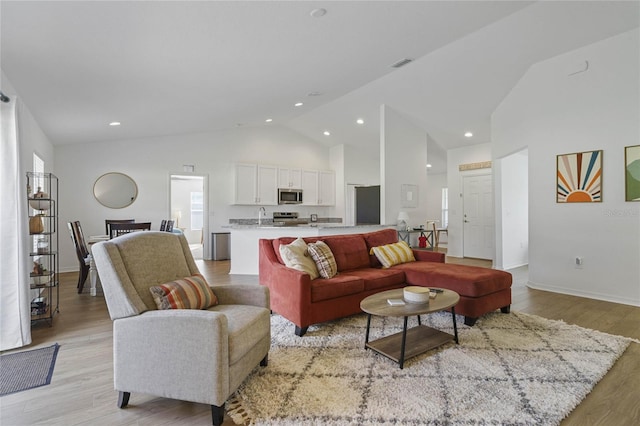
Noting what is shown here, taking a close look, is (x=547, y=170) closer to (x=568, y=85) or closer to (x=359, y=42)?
(x=568, y=85)

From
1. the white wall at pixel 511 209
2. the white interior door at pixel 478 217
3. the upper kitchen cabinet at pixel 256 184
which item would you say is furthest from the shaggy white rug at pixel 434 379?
the upper kitchen cabinet at pixel 256 184

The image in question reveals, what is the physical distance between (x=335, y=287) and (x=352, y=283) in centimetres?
22

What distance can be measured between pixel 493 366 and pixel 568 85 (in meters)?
3.82

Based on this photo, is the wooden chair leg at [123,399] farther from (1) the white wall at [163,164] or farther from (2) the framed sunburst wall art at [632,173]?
(1) the white wall at [163,164]

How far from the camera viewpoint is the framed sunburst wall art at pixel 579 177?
395 centimetres

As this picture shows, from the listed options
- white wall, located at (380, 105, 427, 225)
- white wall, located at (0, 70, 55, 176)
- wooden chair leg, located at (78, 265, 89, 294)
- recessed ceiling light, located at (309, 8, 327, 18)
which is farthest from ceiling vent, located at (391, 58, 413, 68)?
wooden chair leg, located at (78, 265, 89, 294)

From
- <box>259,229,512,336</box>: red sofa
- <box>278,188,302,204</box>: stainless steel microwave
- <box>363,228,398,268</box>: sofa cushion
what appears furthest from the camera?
<box>278,188,302,204</box>: stainless steel microwave

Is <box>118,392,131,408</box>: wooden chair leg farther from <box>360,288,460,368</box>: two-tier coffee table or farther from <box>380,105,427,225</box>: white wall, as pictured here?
<box>380,105,427,225</box>: white wall

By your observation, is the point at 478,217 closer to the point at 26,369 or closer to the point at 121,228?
the point at 121,228

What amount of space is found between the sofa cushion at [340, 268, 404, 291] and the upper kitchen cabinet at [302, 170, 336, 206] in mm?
4975

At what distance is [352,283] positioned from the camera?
3219 millimetres

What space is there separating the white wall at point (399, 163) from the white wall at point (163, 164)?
3.06m

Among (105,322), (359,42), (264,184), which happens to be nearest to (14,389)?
(105,322)

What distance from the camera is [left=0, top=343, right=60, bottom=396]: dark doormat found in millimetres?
2127
